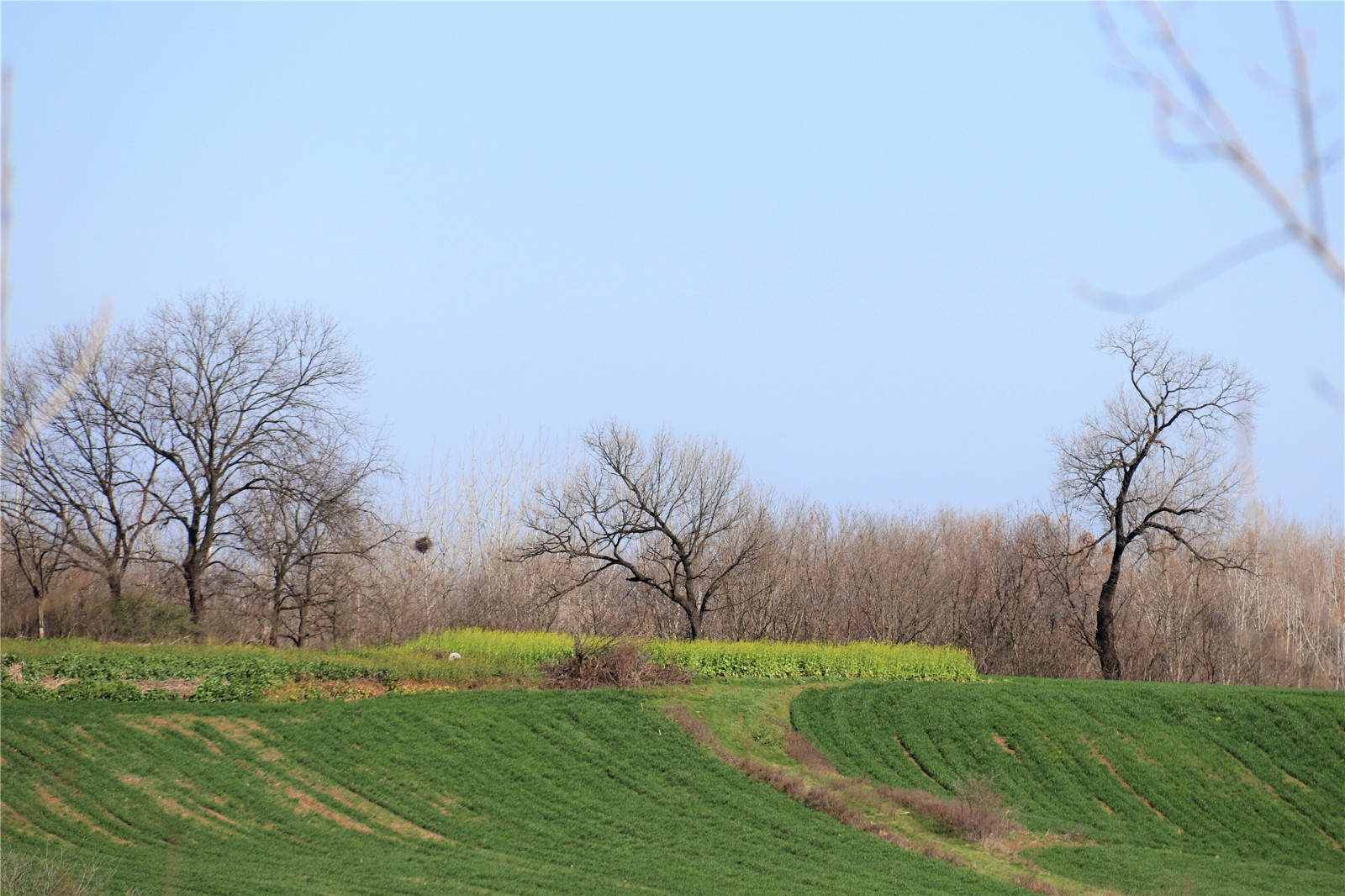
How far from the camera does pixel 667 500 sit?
31.0 m

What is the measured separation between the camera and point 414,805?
51.4 feet

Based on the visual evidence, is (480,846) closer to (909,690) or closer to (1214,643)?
(909,690)

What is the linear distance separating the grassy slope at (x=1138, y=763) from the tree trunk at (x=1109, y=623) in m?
5.30

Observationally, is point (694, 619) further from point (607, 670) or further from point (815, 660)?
point (607, 670)

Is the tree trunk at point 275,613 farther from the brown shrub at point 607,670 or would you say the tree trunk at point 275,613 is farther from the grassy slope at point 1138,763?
the grassy slope at point 1138,763

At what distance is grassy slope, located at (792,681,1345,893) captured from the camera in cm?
1625

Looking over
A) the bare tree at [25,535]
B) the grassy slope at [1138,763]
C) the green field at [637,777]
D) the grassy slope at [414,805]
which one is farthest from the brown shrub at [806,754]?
the bare tree at [25,535]

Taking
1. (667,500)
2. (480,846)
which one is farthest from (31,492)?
(480,846)

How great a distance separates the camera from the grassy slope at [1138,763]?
16.2m

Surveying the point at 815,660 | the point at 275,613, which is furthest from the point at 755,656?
the point at 275,613

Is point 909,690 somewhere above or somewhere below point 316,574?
below

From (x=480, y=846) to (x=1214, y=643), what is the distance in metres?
27.5

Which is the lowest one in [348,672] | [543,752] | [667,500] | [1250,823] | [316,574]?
[1250,823]

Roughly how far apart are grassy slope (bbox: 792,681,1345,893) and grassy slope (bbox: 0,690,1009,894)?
11.7ft
